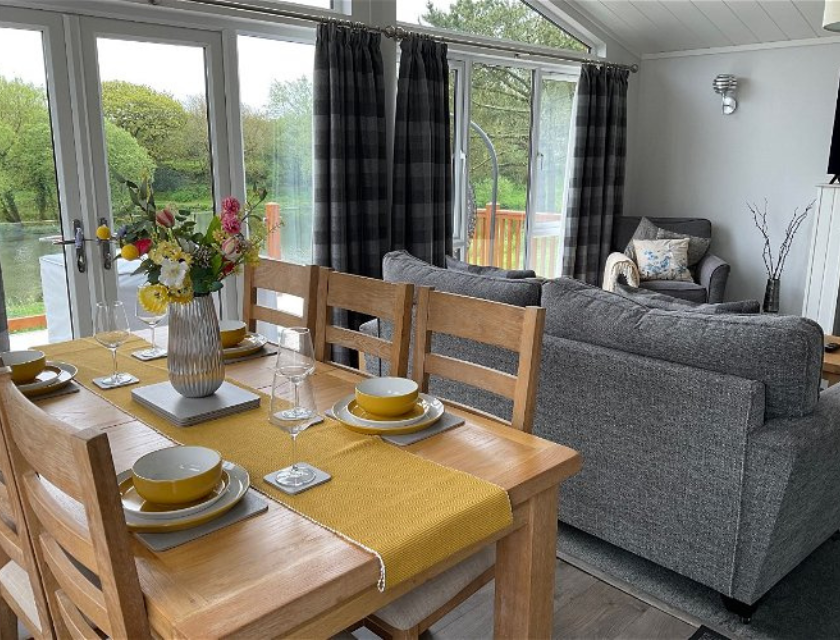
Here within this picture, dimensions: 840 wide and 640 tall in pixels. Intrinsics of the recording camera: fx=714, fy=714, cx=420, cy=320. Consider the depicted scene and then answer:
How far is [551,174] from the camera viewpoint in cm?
586

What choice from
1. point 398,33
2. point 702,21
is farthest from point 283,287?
point 702,21

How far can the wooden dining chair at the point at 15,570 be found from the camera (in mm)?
1267

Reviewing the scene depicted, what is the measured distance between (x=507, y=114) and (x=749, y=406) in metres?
3.87

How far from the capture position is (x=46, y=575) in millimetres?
1278

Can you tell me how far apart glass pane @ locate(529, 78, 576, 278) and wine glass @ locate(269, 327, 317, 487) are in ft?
14.9

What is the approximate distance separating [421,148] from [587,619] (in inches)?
119

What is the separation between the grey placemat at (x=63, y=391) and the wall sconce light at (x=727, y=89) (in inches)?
208

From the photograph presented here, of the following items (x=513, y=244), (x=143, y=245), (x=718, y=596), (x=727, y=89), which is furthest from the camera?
(x=513, y=244)

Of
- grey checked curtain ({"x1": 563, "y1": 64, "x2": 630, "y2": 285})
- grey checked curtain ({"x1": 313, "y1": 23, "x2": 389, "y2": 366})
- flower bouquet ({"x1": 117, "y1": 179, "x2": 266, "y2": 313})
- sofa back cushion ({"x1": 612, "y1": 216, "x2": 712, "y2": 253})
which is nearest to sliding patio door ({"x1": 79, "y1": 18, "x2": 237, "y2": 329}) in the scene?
grey checked curtain ({"x1": 313, "y1": 23, "x2": 389, "y2": 366})

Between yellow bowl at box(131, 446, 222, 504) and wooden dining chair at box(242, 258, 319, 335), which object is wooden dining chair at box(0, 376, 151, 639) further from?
wooden dining chair at box(242, 258, 319, 335)

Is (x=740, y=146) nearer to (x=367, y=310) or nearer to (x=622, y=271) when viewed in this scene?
(x=622, y=271)

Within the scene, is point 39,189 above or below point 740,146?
below

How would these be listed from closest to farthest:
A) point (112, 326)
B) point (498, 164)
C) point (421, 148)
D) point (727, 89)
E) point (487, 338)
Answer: point (487, 338)
point (112, 326)
point (421, 148)
point (498, 164)
point (727, 89)

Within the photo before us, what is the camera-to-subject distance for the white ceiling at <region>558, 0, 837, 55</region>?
4.96 meters
